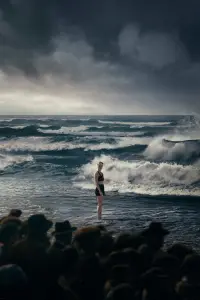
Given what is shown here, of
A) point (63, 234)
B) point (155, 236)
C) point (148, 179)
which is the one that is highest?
point (155, 236)

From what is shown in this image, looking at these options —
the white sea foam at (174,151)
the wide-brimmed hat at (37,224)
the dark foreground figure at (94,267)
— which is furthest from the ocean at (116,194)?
the white sea foam at (174,151)

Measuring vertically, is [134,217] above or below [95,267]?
below

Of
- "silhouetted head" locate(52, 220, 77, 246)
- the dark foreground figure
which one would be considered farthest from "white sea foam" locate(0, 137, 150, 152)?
the dark foreground figure

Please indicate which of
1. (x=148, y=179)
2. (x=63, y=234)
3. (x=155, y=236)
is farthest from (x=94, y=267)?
(x=148, y=179)

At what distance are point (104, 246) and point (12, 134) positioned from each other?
44221 mm

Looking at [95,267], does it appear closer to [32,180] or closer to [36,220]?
[36,220]

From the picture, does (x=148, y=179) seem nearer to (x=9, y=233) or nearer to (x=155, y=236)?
(x=155, y=236)

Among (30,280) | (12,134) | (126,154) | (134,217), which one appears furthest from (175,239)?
(12,134)

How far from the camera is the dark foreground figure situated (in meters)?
3.89

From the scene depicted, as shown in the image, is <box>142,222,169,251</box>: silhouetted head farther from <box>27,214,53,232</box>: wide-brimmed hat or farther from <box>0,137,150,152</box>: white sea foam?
<box>0,137,150,152</box>: white sea foam

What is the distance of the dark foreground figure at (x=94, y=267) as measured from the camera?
389 cm

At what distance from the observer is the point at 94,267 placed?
4312mm

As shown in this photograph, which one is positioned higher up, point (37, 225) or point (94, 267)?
point (37, 225)

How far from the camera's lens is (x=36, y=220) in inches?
200
